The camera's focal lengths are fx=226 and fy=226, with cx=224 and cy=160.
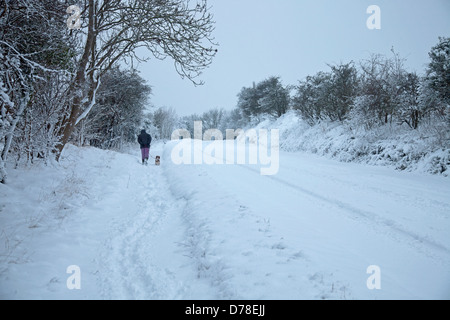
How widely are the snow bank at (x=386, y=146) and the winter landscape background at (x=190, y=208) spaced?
8 centimetres

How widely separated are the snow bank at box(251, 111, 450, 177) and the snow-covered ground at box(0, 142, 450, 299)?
177 cm

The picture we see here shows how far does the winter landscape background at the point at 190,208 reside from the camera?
8.61ft

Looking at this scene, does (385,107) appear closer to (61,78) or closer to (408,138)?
(408,138)

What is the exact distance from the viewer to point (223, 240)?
3455 millimetres

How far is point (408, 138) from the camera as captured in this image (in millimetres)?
9594

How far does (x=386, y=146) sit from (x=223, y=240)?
9998mm
